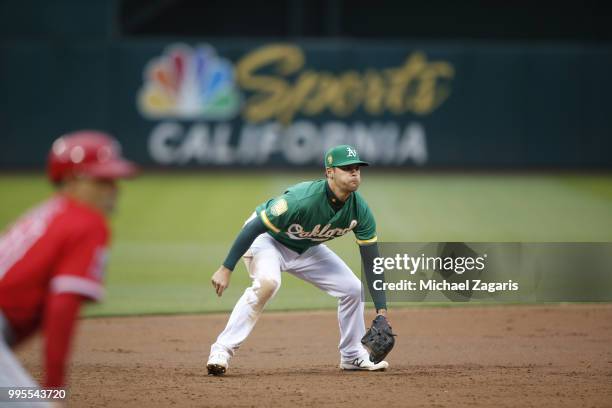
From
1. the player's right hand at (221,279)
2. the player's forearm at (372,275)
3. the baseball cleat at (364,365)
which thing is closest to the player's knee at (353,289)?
the player's forearm at (372,275)

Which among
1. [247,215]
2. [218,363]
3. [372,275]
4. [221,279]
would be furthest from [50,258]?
[247,215]

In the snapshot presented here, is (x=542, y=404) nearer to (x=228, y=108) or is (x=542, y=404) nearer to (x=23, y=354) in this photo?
(x=23, y=354)

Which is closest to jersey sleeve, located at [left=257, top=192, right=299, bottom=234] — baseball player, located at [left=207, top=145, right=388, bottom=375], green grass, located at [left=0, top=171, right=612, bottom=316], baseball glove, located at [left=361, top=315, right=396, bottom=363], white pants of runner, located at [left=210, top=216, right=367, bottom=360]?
baseball player, located at [left=207, top=145, right=388, bottom=375]

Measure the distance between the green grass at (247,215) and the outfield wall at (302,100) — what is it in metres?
0.83

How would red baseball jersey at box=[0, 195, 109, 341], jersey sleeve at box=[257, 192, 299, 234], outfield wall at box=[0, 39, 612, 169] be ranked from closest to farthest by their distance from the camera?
red baseball jersey at box=[0, 195, 109, 341]
jersey sleeve at box=[257, 192, 299, 234]
outfield wall at box=[0, 39, 612, 169]

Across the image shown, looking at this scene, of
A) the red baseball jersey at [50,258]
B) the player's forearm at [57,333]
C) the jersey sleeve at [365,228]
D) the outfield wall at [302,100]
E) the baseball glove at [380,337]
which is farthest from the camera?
the outfield wall at [302,100]

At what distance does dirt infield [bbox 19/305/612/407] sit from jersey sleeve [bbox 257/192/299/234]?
1.14 m

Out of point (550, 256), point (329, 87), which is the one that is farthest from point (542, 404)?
point (329, 87)

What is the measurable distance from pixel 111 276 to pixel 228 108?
11069 mm

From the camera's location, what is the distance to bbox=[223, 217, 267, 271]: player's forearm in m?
6.67

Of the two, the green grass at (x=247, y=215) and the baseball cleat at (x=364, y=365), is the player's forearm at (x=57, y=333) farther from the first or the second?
the green grass at (x=247, y=215)

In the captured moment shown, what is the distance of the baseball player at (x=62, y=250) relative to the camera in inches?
145

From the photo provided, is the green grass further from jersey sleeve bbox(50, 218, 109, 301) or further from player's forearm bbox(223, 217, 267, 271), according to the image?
jersey sleeve bbox(50, 218, 109, 301)

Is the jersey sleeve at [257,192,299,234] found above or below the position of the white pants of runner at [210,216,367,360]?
above
